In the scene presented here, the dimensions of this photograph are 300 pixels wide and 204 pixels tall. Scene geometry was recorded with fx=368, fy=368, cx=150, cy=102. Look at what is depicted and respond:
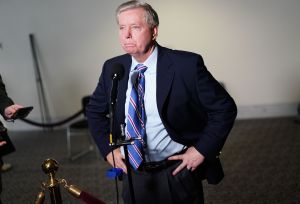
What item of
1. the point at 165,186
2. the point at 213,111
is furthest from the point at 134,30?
the point at 165,186

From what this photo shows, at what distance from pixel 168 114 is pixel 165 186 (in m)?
0.35

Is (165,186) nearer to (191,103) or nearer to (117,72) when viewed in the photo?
(191,103)

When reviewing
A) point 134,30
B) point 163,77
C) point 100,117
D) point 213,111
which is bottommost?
point 100,117

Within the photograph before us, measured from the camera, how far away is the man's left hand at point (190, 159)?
1.70 metres

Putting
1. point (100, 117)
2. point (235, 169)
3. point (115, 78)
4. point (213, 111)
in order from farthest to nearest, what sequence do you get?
point (235, 169)
point (100, 117)
point (213, 111)
point (115, 78)

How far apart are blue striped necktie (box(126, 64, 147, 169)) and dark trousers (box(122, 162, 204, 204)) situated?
0.12m

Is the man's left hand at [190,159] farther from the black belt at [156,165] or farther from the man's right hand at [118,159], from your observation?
the man's right hand at [118,159]

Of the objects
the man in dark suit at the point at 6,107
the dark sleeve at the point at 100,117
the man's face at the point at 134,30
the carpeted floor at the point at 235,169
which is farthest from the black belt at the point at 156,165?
the carpeted floor at the point at 235,169

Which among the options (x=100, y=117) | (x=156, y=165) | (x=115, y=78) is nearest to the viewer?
(x=115, y=78)

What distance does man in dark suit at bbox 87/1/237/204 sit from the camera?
1637mm

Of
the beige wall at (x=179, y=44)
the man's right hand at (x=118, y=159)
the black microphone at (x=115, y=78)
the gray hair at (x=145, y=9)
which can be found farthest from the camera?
the beige wall at (x=179, y=44)

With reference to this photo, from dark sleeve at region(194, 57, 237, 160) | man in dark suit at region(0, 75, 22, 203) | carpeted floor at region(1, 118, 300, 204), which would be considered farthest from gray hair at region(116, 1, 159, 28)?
carpeted floor at region(1, 118, 300, 204)

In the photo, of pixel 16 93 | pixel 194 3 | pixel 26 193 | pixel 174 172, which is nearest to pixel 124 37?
pixel 174 172

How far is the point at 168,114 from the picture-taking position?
66.4 inches
